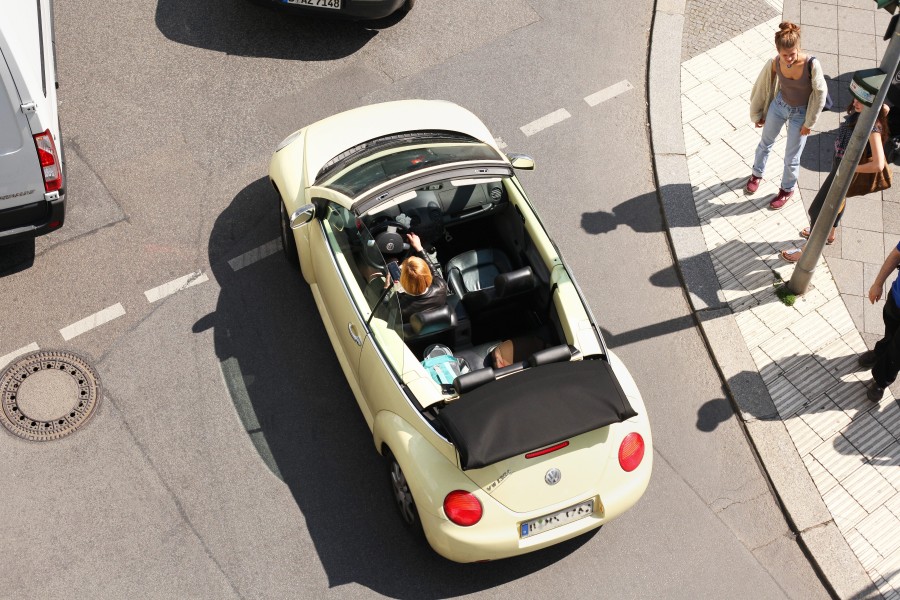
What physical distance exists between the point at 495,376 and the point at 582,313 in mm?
840

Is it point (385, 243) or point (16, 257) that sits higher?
point (385, 243)

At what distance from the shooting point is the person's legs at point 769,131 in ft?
27.2

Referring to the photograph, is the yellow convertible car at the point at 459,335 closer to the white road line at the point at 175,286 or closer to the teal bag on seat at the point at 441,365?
the teal bag on seat at the point at 441,365

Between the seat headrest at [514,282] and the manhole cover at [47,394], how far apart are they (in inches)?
126

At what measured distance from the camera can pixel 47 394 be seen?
290 inches

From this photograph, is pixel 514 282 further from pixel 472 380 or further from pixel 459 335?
pixel 472 380

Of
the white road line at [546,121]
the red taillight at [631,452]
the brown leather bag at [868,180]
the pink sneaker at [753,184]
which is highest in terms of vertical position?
the brown leather bag at [868,180]

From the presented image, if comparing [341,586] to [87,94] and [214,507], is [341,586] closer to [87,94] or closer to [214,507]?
[214,507]

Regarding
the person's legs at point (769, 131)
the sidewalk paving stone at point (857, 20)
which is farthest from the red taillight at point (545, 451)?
the sidewalk paving stone at point (857, 20)

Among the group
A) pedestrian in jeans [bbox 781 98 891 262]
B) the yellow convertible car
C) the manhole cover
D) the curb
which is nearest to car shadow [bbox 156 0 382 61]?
A: the yellow convertible car

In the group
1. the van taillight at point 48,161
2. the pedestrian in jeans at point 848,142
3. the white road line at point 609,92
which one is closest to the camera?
the van taillight at point 48,161

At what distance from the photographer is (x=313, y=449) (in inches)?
286

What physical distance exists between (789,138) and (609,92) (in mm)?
1997

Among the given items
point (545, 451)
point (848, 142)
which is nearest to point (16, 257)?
point (545, 451)
